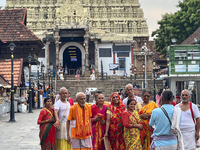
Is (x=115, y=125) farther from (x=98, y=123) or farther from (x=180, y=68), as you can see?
(x=180, y=68)

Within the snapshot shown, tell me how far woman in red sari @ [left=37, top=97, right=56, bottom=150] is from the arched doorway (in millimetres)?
43398

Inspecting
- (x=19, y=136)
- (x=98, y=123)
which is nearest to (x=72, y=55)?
(x=19, y=136)

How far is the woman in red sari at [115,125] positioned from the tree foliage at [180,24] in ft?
118

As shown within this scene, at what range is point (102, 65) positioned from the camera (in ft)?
160

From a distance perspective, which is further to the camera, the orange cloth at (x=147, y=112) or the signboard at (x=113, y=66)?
the signboard at (x=113, y=66)

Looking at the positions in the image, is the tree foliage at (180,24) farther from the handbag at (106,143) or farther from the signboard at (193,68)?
the handbag at (106,143)

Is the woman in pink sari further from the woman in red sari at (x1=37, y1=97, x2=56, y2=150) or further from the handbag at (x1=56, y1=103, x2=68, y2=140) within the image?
the woman in red sari at (x1=37, y1=97, x2=56, y2=150)

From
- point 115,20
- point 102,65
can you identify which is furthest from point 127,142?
point 115,20

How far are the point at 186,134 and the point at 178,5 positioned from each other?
130 ft

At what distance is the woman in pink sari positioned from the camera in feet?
27.6

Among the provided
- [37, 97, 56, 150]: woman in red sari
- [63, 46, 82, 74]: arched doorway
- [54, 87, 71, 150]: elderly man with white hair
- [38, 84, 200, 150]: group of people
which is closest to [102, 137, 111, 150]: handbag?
[38, 84, 200, 150]: group of people

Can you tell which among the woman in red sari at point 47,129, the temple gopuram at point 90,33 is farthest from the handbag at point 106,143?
the temple gopuram at point 90,33

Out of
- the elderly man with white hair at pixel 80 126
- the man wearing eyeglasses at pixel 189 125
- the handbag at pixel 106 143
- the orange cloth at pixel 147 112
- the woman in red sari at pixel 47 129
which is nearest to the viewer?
the man wearing eyeglasses at pixel 189 125

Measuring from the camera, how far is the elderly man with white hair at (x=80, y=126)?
26.4ft
